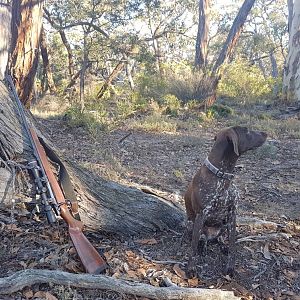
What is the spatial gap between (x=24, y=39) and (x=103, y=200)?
13.1ft

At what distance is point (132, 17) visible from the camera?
18.4 m

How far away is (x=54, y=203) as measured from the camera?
11.0 feet

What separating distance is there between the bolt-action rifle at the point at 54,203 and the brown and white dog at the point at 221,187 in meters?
0.78

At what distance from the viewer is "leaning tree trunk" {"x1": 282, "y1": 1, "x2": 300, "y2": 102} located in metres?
15.9

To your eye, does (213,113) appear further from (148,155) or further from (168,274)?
(168,274)

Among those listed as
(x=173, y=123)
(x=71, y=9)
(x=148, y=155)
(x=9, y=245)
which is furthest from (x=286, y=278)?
(x=71, y=9)

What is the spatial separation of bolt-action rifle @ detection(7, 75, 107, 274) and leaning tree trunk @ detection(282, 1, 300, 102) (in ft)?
44.9

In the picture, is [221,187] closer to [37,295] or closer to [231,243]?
[231,243]

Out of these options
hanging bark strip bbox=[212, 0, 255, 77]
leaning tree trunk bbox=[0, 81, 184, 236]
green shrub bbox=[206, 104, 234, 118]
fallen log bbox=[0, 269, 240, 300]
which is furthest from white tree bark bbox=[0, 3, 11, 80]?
hanging bark strip bbox=[212, 0, 255, 77]

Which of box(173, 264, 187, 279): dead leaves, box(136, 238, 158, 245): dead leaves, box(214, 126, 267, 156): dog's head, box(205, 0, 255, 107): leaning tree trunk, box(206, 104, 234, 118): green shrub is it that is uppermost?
box(205, 0, 255, 107): leaning tree trunk

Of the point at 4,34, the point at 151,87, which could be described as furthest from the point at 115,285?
the point at 151,87

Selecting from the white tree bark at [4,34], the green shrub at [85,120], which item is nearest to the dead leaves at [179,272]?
the white tree bark at [4,34]

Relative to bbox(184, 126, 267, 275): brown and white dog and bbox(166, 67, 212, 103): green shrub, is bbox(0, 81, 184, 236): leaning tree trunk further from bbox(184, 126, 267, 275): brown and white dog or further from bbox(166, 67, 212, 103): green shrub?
bbox(166, 67, 212, 103): green shrub

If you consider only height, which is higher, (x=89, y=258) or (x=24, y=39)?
(x=24, y=39)
